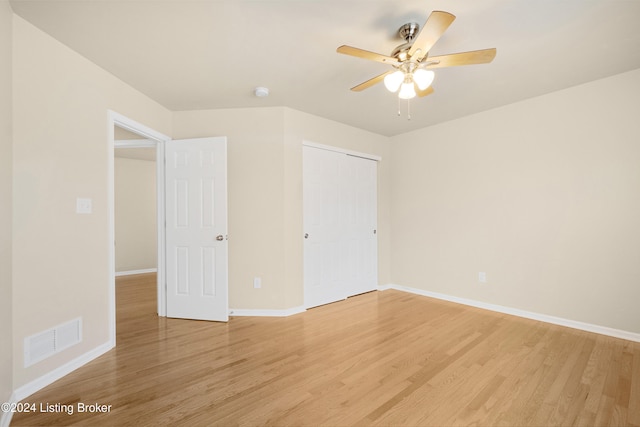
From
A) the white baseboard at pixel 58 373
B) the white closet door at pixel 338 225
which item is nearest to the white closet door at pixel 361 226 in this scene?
the white closet door at pixel 338 225

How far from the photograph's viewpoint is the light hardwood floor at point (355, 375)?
1.59 m

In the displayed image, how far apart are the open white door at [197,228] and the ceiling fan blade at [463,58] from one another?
228cm

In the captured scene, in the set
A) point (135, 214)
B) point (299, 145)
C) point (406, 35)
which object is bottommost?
point (135, 214)

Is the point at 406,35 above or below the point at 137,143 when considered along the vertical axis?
above

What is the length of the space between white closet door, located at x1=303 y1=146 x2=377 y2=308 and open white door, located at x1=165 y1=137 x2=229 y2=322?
3.40ft

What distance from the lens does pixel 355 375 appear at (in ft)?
6.54

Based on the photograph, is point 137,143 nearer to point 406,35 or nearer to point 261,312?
point 261,312

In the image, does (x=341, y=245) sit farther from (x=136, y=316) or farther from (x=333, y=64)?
(x=136, y=316)

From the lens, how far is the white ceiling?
1693 mm

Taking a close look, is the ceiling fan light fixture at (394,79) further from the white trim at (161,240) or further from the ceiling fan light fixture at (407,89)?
the white trim at (161,240)

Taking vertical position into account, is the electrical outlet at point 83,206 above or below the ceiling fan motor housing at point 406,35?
below

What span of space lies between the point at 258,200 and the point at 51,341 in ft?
6.87

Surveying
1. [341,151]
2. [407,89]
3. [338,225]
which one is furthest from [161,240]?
[407,89]

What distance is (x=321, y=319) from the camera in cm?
311
